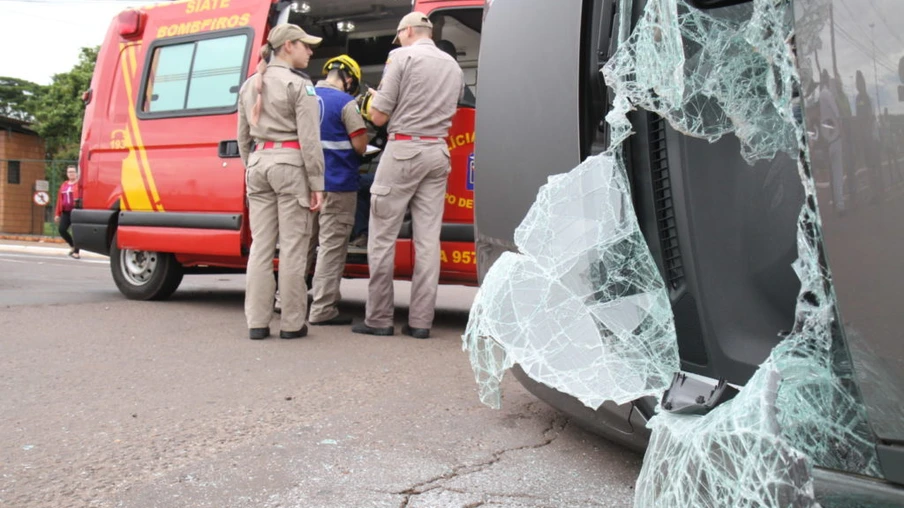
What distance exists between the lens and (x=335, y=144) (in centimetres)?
527

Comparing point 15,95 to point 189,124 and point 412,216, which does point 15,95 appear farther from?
point 412,216

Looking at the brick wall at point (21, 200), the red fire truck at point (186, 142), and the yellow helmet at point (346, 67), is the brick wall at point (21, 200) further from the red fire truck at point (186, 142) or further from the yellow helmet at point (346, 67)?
the yellow helmet at point (346, 67)

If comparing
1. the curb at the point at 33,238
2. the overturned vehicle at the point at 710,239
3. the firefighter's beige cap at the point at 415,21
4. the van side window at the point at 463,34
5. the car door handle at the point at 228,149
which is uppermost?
the van side window at the point at 463,34

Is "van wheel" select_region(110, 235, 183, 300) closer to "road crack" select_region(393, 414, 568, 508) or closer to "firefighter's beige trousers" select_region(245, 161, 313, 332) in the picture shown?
"firefighter's beige trousers" select_region(245, 161, 313, 332)

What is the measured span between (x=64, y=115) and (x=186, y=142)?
28212 millimetres

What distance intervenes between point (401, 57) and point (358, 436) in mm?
2508

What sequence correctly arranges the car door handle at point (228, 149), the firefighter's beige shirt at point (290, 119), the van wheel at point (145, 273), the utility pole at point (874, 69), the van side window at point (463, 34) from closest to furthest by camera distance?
1. the utility pole at point (874, 69)
2. the firefighter's beige shirt at point (290, 119)
3. the van side window at point (463, 34)
4. the car door handle at point (228, 149)
5. the van wheel at point (145, 273)

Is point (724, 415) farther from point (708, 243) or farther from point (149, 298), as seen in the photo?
point (149, 298)

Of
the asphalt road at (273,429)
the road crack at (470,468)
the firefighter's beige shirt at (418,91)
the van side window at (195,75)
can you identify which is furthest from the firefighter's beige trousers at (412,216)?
the road crack at (470,468)

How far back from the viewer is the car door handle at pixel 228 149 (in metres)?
5.59

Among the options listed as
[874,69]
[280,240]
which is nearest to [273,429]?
[280,240]

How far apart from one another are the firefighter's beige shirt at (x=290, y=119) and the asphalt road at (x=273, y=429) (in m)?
1.02

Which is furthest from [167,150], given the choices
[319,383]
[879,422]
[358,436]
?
[879,422]

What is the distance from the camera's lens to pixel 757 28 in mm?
1831
